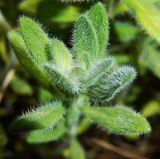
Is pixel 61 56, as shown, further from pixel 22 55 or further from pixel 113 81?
pixel 22 55

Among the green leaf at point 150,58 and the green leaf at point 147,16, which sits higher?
the green leaf at point 147,16

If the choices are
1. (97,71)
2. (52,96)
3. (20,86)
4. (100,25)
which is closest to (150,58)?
(52,96)

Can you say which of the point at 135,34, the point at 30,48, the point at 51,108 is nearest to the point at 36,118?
the point at 51,108

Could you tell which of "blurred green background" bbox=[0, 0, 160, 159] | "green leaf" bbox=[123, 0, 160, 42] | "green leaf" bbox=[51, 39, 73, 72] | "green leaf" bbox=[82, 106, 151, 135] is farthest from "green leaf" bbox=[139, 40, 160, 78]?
"green leaf" bbox=[51, 39, 73, 72]

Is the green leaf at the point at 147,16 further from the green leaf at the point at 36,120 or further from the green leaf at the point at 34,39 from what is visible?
the green leaf at the point at 36,120

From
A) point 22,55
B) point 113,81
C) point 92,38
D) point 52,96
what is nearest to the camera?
point 113,81

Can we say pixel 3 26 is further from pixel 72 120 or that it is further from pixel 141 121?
pixel 141 121

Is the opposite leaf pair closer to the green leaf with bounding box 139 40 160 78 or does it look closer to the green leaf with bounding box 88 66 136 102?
the green leaf with bounding box 88 66 136 102

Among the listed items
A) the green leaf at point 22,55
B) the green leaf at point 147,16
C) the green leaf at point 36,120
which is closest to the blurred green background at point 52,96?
the green leaf at point 22,55
